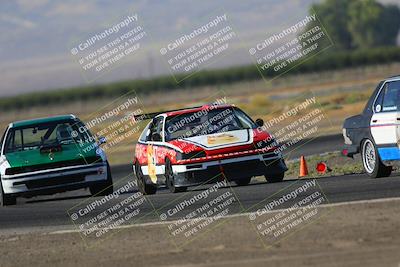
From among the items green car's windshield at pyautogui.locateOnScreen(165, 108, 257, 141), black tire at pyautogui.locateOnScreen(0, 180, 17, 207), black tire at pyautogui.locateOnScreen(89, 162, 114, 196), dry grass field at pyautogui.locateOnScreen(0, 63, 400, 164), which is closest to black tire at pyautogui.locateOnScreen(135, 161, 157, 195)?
black tire at pyautogui.locateOnScreen(89, 162, 114, 196)

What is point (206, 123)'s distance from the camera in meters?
18.6

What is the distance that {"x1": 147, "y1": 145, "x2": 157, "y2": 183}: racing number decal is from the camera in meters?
18.8

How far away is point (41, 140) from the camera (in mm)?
20094

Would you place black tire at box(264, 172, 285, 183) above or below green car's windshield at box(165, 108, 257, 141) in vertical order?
below

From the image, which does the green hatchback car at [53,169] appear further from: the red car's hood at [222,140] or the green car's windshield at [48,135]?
the red car's hood at [222,140]

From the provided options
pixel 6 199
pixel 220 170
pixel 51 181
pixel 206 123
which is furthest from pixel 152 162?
pixel 6 199

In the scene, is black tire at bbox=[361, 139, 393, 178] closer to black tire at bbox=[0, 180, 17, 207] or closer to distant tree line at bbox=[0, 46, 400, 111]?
black tire at bbox=[0, 180, 17, 207]

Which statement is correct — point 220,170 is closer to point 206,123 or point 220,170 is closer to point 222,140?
point 222,140

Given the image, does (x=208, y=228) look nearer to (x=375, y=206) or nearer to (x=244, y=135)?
(x=375, y=206)

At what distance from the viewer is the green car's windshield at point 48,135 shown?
19984 millimetres

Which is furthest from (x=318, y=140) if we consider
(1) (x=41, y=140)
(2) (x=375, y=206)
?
(2) (x=375, y=206)

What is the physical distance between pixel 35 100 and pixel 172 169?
81744 millimetres

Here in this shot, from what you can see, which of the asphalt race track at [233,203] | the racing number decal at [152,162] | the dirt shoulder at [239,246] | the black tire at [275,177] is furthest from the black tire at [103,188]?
the dirt shoulder at [239,246]

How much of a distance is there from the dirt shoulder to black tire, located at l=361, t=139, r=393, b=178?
3495 millimetres
